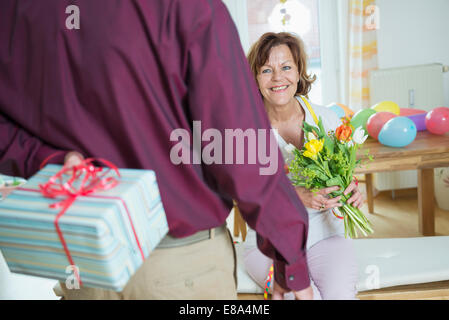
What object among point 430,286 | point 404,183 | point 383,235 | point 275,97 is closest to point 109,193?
point 275,97

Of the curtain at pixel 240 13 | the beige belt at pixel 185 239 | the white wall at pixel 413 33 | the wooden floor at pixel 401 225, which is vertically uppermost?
the curtain at pixel 240 13

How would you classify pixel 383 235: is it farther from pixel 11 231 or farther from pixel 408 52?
pixel 11 231

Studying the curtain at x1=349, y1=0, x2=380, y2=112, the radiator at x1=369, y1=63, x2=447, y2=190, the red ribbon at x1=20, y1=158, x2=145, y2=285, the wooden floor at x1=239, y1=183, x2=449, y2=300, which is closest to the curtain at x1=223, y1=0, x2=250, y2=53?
the curtain at x1=349, y1=0, x2=380, y2=112

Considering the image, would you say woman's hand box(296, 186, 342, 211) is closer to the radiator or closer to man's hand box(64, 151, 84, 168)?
man's hand box(64, 151, 84, 168)

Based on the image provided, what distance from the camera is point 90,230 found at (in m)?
0.55

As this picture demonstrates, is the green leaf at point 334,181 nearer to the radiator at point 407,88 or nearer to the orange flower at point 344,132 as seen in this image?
the orange flower at point 344,132

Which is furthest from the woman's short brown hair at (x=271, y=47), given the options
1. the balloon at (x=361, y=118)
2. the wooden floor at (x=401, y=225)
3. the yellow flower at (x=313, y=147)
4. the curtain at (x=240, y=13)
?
the curtain at (x=240, y=13)

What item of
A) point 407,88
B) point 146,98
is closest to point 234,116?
point 146,98

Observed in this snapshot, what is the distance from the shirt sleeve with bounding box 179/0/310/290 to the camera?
650 mm

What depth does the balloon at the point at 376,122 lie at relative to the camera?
2434 mm

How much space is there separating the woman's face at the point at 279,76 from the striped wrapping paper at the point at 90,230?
1257mm

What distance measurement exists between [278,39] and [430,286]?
1301 mm

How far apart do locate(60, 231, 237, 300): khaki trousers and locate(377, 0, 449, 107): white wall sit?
398 cm

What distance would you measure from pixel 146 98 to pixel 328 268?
1166 mm
